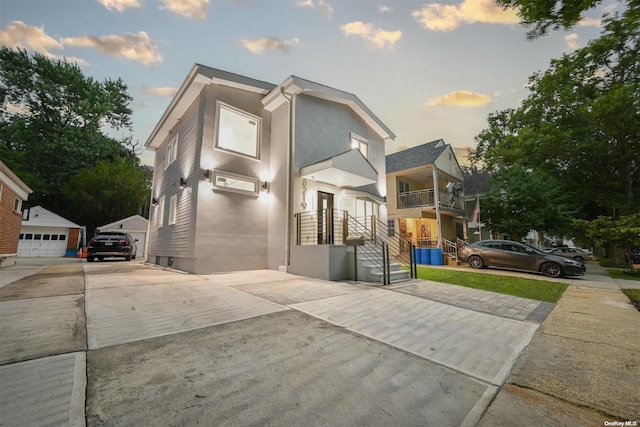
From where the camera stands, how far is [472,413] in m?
1.78

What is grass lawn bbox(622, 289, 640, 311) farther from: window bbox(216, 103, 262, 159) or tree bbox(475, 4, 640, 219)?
tree bbox(475, 4, 640, 219)

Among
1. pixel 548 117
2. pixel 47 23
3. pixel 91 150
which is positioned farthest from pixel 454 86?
pixel 91 150

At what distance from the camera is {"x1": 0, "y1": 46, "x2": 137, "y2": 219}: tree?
24.5m

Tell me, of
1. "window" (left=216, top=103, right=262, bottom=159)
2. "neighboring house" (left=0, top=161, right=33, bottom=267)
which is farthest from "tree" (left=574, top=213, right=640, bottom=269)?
"neighboring house" (left=0, top=161, right=33, bottom=267)

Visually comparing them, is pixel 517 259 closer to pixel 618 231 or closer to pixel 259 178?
pixel 618 231

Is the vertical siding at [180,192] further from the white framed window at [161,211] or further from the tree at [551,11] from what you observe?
the tree at [551,11]

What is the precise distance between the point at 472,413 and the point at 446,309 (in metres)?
3.33

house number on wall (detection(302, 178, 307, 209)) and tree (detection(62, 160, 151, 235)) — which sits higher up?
tree (detection(62, 160, 151, 235))

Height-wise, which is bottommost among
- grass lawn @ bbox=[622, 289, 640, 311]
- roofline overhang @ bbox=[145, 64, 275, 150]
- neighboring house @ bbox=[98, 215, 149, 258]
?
grass lawn @ bbox=[622, 289, 640, 311]

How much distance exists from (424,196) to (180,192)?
1600 cm

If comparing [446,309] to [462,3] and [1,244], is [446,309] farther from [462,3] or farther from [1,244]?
[1,244]

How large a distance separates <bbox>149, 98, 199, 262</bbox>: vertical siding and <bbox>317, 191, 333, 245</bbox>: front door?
467cm

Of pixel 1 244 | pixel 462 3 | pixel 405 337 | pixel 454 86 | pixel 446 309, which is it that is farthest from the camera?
pixel 454 86

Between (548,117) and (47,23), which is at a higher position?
(47,23)
